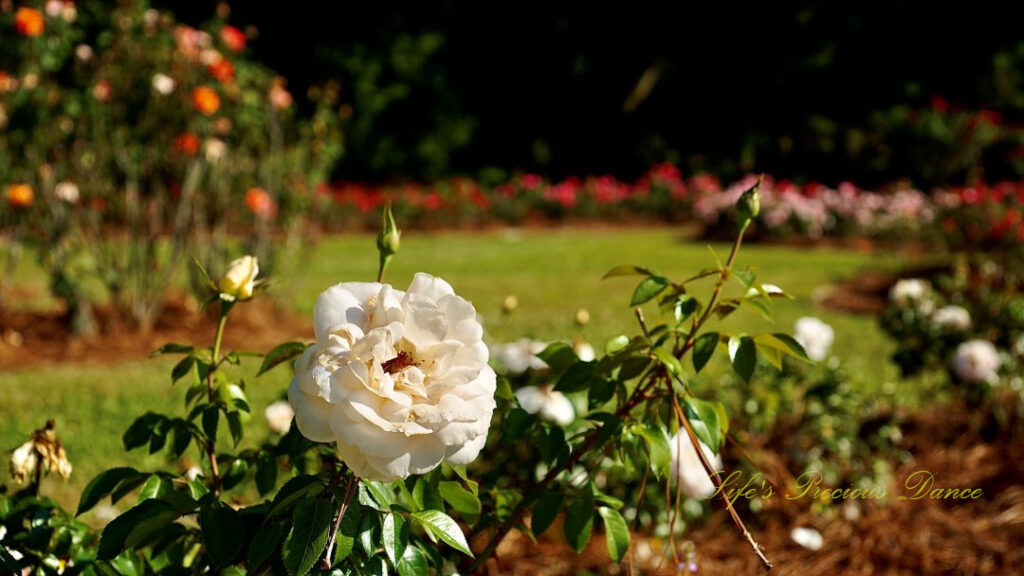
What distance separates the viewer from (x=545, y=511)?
1.23 meters

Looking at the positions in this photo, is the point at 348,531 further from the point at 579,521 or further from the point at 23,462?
the point at 23,462

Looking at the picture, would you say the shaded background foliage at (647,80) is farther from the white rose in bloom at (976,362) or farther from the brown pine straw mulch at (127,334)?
the white rose in bloom at (976,362)

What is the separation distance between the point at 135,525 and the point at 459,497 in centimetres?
37

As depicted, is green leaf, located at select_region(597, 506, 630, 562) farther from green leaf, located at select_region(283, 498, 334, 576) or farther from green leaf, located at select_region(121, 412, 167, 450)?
green leaf, located at select_region(121, 412, 167, 450)

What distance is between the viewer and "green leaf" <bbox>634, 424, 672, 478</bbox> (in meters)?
1.17

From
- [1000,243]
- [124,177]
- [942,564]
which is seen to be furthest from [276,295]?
[1000,243]

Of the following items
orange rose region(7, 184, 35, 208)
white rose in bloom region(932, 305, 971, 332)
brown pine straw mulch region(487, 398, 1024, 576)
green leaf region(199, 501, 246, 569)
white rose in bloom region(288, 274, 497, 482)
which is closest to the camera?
white rose in bloom region(288, 274, 497, 482)

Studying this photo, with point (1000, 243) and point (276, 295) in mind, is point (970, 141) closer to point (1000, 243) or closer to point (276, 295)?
point (1000, 243)

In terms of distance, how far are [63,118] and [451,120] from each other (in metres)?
11.7

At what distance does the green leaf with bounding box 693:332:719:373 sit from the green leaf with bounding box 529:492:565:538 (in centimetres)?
26

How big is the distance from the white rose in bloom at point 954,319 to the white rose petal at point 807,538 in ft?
3.57

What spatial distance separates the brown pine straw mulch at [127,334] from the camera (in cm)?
443

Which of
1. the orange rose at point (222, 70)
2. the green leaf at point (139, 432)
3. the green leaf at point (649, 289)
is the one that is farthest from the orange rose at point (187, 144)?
the green leaf at point (649, 289)

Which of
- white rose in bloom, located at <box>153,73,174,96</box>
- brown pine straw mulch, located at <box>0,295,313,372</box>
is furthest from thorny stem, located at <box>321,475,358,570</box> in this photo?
white rose in bloom, located at <box>153,73,174,96</box>
